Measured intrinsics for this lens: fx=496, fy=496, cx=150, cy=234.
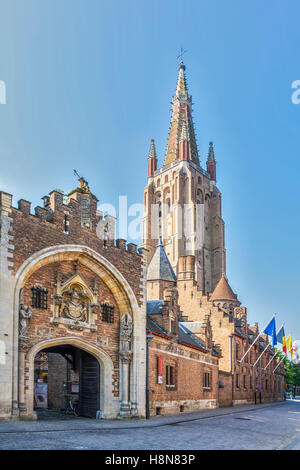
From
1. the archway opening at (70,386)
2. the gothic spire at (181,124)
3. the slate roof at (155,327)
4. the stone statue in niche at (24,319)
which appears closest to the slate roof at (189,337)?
the slate roof at (155,327)

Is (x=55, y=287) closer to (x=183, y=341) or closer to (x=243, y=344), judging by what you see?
(x=183, y=341)

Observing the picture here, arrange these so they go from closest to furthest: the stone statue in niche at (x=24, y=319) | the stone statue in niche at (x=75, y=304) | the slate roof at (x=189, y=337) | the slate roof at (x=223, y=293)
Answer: the stone statue in niche at (x=24, y=319)
the stone statue in niche at (x=75, y=304)
the slate roof at (x=189, y=337)
the slate roof at (x=223, y=293)

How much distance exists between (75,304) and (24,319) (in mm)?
3390

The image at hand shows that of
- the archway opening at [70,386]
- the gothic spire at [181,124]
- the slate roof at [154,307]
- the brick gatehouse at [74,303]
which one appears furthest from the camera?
the gothic spire at [181,124]

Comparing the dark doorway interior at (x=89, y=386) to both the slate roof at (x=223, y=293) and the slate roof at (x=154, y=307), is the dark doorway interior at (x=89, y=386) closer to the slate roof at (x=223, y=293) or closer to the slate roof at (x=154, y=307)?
the slate roof at (x=154, y=307)

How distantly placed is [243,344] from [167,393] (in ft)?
71.0

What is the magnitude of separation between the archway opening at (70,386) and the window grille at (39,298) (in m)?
3.43

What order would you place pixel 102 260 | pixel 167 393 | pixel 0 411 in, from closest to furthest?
pixel 0 411 < pixel 102 260 < pixel 167 393

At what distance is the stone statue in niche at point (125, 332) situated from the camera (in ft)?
83.2

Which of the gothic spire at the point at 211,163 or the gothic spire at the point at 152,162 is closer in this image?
the gothic spire at the point at 152,162

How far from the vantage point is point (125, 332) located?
2559 centimetres

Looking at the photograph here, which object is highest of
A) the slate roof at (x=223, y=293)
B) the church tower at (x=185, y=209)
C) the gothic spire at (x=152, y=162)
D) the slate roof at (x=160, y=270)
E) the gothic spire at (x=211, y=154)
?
the gothic spire at (x=211, y=154)

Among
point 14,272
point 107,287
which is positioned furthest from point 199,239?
point 14,272
